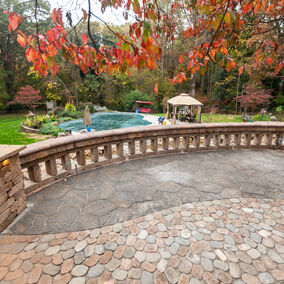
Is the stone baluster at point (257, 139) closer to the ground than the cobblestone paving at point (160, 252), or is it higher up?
higher up

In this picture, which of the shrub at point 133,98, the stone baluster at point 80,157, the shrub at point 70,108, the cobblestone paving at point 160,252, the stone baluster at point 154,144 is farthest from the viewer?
the shrub at point 133,98

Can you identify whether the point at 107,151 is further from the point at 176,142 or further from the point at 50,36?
the point at 50,36

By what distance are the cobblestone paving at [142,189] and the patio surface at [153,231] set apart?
17 millimetres

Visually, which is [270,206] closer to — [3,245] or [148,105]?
[3,245]

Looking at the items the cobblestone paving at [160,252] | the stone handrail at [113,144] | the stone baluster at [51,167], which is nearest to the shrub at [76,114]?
the stone handrail at [113,144]

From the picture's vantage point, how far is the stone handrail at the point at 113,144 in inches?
125

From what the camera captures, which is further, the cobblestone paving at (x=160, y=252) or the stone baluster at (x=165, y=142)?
the stone baluster at (x=165, y=142)

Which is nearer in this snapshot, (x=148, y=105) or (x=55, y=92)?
(x=55, y=92)

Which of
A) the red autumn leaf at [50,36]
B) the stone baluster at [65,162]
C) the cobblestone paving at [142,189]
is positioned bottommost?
the cobblestone paving at [142,189]

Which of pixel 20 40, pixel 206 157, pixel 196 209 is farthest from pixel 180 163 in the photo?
pixel 20 40

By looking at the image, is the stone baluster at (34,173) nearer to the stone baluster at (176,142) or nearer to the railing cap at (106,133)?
the railing cap at (106,133)

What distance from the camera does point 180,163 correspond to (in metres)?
4.45

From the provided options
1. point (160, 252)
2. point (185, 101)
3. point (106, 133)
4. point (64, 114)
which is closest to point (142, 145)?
point (106, 133)

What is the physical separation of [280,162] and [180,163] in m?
2.46
